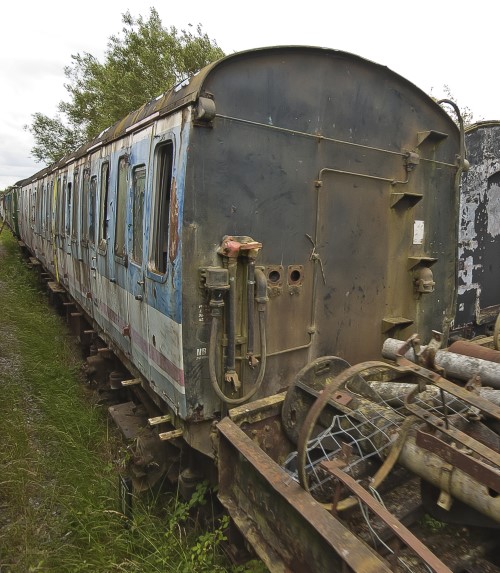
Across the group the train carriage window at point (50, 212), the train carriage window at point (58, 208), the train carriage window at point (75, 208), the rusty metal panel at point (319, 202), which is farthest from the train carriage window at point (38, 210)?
the rusty metal panel at point (319, 202)

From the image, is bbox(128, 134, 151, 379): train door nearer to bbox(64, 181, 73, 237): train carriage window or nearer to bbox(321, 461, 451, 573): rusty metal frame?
bbox(321, 461, 451, 573): rusty metal frame

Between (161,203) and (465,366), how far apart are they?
7.87 feet

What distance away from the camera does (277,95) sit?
2.92 meters

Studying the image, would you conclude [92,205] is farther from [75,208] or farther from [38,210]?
[38,210]

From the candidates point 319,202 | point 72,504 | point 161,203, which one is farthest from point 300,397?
point 72,504

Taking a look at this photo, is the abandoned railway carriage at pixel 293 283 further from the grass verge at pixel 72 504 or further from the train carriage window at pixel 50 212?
the train carriage window at pixel 50 212

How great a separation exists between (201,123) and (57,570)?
3.13 m

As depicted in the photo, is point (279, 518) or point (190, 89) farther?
point (190, 89)

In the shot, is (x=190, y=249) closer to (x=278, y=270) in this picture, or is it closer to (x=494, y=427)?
(x=278, y=270)

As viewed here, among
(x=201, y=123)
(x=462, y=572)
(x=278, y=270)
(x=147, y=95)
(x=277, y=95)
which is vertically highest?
(x=147, y=95)

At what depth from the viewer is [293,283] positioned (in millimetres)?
3188

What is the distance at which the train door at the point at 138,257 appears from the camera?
349 centimetres

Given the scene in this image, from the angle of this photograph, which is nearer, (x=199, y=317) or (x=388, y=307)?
(x=199, y=317)

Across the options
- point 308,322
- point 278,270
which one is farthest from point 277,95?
point 308,322
